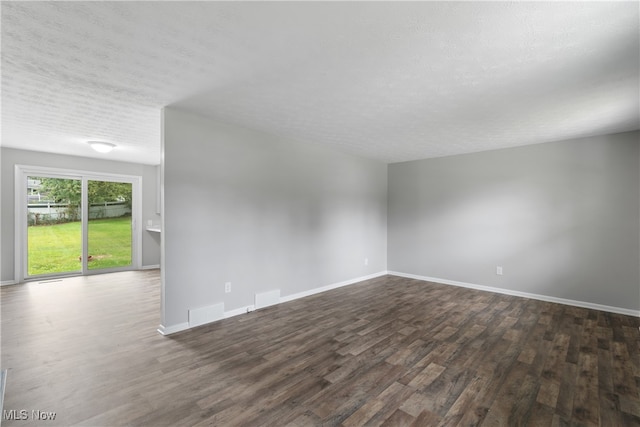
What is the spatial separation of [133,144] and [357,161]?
400cm

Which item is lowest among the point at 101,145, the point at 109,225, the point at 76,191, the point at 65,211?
the point at 109,225

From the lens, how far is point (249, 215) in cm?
382

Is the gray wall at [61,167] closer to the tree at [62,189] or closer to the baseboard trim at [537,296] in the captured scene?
the tree at [62,189]

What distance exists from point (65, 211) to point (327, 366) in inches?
242

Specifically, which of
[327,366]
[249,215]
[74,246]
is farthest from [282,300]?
[74,246]

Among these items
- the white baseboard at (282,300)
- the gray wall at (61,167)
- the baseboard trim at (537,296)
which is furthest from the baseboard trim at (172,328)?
the baseboard trim at (537,296)

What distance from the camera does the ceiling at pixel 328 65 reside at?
1624 mm

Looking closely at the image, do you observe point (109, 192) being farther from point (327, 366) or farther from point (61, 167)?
point (327, 366)

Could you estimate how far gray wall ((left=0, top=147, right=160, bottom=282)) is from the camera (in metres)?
4.95

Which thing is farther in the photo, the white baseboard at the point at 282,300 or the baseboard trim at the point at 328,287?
the baseboard trim at the point at 328,287

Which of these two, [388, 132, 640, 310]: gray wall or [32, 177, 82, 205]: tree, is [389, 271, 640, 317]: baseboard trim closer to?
[388, 132, 640, 310]: gray wall

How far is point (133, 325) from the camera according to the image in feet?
10.6

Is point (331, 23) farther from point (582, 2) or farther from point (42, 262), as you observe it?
point (42, 262)

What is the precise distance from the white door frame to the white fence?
4.1 inches
